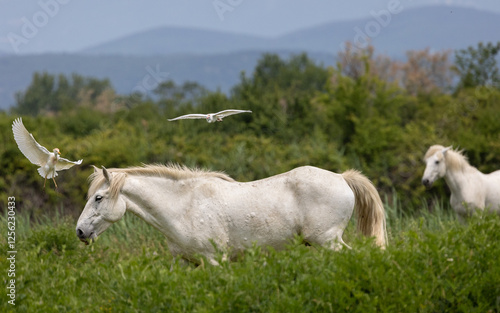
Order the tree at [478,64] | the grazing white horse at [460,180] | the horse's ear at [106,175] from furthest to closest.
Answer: the tree at [478,64]
the grazing white horse at [460,180]
the horse's ear at [106,175]

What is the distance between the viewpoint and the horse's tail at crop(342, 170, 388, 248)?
607cm

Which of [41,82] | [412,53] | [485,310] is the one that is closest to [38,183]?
[485,310]

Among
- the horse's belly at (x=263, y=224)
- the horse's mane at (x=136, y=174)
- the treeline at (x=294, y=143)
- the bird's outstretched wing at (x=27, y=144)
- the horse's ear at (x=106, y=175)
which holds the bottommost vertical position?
the treeline at (x=294, y=143)

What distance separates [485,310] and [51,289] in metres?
3.10

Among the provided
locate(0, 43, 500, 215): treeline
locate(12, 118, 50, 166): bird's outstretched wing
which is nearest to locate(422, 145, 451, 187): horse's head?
locate(0, 43, 500, 215): treeline

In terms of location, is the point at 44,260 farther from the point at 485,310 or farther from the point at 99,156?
the point at 99,156

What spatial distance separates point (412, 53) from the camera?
6353cm

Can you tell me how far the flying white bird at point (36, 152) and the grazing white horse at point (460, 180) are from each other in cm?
554

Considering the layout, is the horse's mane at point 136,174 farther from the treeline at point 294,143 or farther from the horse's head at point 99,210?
the treeline at point 294,143

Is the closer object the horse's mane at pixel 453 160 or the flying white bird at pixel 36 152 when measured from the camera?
the flying white bird at pixel 36 152

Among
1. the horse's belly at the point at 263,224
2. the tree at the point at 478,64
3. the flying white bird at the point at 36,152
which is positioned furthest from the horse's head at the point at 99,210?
the tree at the point at 478,64

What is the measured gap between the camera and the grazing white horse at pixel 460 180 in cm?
895

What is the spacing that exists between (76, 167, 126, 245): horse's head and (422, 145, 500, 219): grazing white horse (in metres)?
5.14

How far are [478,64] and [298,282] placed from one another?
23077mm
